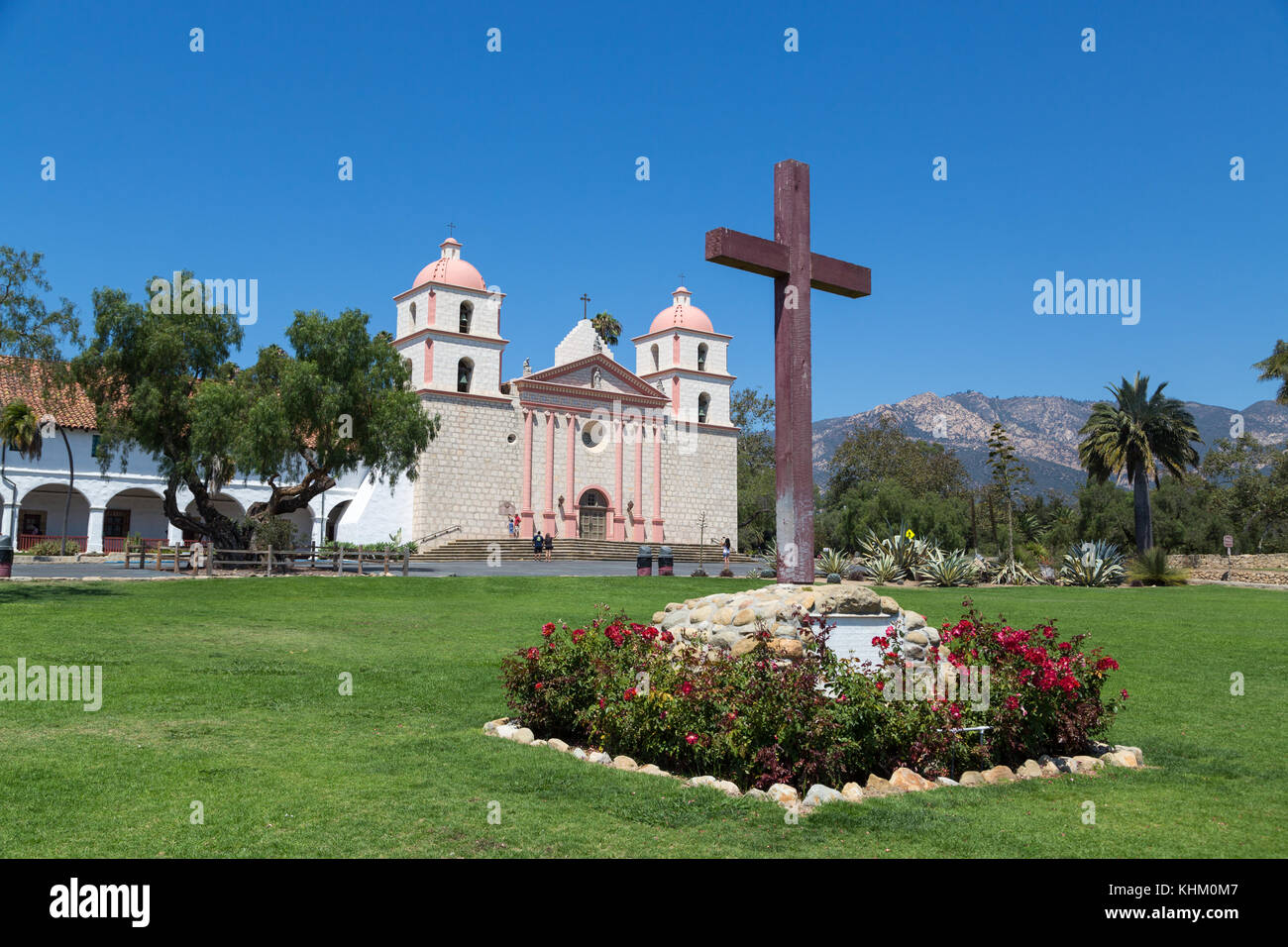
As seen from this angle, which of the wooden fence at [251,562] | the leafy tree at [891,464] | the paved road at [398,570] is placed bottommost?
the paved road at [398,570]

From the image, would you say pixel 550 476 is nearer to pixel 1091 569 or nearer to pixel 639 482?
pixel 639 482

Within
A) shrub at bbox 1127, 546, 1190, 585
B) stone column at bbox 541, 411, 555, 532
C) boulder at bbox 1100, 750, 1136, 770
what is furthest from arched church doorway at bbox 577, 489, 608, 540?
boulder at bbox 1100, 750, 1136, 770

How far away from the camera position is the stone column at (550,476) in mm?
46844

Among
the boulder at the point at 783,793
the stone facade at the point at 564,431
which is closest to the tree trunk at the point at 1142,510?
the stone facade at the point at 564,431

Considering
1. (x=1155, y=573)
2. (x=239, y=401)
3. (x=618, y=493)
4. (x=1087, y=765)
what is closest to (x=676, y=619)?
(x=1087, y=765)

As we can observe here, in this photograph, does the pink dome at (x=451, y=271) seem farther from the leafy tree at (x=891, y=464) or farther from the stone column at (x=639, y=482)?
the leafy tree at (x=891, y=464)

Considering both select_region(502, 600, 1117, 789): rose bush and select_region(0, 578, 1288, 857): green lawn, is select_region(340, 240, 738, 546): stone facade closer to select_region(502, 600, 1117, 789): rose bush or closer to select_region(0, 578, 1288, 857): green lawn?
select_region(0, 578, 1288, 857): green lawn

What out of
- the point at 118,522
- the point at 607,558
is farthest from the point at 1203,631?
the point at 118,522

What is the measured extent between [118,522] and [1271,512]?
5528cm

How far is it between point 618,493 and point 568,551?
5.44 meters

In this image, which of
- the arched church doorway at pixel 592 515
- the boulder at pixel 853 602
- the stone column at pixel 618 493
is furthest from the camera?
the stone column at pixel 618 493

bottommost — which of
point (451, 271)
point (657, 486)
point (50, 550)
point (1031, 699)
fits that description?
point (1031, 699)

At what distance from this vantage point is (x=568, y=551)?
4528cm

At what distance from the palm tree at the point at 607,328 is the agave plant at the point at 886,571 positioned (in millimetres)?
42997
